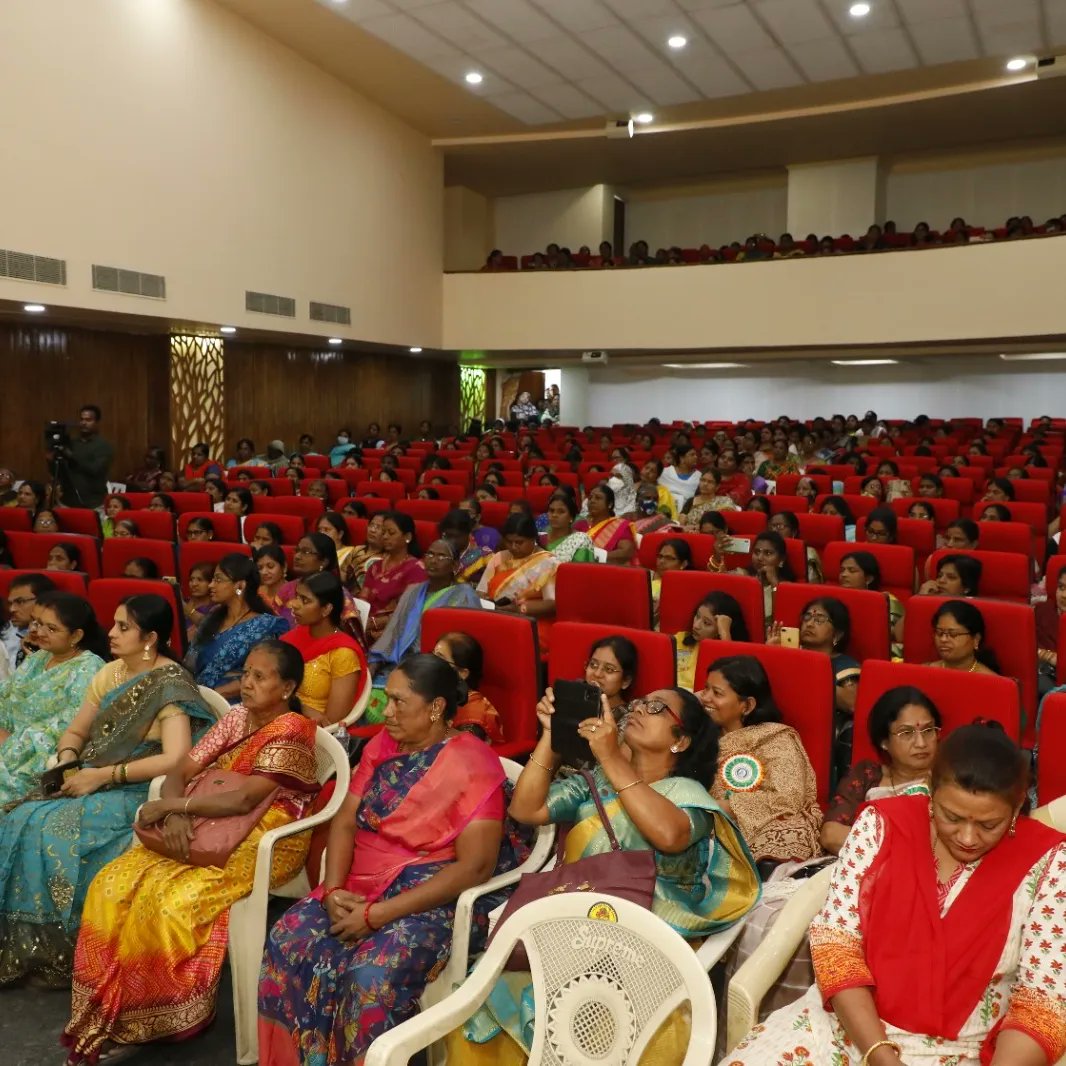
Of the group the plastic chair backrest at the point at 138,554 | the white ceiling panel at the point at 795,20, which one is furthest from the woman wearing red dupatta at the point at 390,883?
the white ceiling panel at the point at 795,20

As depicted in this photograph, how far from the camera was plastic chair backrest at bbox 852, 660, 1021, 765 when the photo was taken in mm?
2449

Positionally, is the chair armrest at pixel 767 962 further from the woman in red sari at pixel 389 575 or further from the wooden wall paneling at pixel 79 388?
the wooden wall paneling at pixel 79 388

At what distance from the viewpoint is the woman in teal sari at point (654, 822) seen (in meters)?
1.88

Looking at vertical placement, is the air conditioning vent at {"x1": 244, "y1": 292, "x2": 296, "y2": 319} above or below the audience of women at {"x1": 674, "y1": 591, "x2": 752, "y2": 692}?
above

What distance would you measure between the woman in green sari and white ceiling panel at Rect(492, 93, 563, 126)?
7376mm

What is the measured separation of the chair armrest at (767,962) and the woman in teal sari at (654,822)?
119 mm

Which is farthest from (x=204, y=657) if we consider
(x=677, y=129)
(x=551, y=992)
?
(x=677, y=129)

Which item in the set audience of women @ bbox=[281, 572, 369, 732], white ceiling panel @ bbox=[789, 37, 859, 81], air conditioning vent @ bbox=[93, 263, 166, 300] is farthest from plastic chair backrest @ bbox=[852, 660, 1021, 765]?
white ceiling panel @ bbox=[789, 37, 859, 81]

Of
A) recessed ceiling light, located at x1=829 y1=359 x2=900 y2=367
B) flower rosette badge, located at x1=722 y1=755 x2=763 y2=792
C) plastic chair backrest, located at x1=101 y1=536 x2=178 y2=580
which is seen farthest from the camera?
recessed ceiling light, located at x1=829 y1=359 x2=900 y2=367

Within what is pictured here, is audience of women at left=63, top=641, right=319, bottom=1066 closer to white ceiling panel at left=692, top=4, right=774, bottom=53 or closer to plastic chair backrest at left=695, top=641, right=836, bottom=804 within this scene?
plastic chair backrest at left=695, top=641, right=836, bottom=804

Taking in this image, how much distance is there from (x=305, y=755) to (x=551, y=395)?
14.6 m

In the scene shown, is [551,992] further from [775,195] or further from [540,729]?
[775,195]

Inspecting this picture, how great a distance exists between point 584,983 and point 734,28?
31.6ft

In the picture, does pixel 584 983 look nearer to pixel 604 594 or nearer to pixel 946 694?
pixel 946 694
